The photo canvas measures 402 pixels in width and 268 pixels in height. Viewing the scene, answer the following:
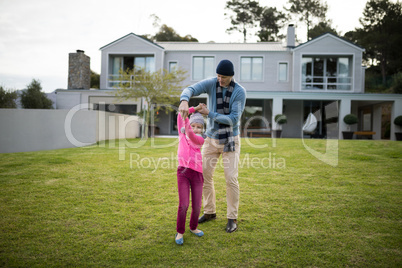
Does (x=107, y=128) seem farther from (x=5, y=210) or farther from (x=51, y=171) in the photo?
(x=5, y=210)

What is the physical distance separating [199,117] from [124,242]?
1620 millimetres

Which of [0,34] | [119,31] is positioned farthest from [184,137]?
[119,31]

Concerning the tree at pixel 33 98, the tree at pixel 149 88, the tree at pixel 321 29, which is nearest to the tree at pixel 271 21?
the tree at pixel 321 29

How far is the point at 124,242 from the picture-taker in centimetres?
287

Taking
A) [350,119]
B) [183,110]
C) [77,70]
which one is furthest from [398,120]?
[77,70]

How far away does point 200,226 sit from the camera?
11.1 ft

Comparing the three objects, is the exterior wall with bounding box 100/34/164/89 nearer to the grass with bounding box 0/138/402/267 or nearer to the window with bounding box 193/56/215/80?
the window with bounding box 193/56/215/80

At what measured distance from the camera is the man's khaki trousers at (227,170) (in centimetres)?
328

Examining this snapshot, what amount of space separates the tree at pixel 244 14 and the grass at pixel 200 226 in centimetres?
3615

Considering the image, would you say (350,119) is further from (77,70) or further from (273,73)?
(77,70)

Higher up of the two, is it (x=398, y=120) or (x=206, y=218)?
(x=398, y=120)

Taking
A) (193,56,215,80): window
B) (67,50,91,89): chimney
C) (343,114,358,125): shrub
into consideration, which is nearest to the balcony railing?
(343,114,358,125): shrub

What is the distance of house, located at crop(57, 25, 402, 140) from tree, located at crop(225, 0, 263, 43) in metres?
19.7

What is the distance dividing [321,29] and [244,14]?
1079cm
